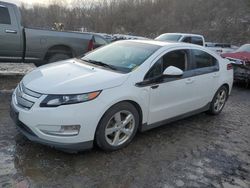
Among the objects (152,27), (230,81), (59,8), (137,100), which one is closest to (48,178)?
(137,100)

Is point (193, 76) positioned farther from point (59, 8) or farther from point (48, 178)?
point (59, 8)

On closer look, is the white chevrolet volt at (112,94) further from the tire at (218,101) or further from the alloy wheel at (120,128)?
the tire at (218,101)

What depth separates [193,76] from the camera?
5590 mm

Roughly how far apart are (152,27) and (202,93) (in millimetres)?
36740

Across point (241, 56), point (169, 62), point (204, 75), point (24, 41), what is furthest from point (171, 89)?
point (241, 56)

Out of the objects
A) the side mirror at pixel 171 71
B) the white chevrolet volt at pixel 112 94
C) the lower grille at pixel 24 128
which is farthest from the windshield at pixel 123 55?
the lower grille at pixel 24 128

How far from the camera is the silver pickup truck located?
832 centimetres

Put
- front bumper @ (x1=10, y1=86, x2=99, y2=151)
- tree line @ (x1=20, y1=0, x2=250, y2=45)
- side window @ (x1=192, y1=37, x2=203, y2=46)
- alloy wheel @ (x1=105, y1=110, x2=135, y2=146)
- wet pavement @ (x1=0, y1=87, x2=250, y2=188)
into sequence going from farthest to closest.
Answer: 1. tree line @ (x1=20, y1=0, x2=250, y2=45)
2. side window @ (x1=192, y1=37, x2=203, y2=46)
3. alloy wheel @ (x1=105, y1=110, x2=135, y2=146)
4. front bumper @ (x1=10, y1=86, x2=99, y2=151)
5. wet pavement @ (x1=0, y1=87, x2=250, y2=188)

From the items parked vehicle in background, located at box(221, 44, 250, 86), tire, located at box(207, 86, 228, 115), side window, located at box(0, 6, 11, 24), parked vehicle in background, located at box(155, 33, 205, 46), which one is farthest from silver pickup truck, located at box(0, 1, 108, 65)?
parked vehicle in background, located at box(155, 33, 205, 46)

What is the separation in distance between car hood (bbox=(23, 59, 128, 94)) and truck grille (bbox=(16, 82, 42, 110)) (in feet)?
0.20

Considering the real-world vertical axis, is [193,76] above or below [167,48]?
below

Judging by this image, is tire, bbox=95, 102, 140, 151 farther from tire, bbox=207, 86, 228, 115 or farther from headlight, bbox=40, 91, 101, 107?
tire, bbox=207, 86, 228, 115

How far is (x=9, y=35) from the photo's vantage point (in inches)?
327

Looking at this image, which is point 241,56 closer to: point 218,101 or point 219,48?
point 218,101
